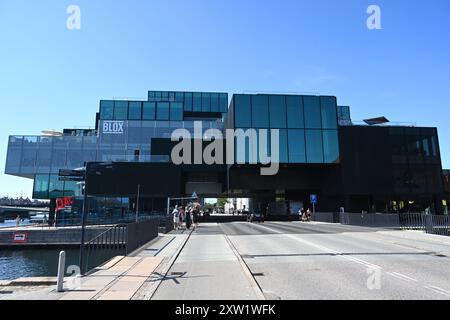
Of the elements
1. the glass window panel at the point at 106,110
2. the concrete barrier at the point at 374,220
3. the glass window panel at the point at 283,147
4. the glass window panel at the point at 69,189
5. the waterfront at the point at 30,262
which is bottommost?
the waterfront at the point at 30,262

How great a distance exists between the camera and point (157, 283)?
894 centimetres

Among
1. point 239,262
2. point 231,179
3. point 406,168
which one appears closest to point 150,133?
point 231,179

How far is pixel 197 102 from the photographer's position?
75.6 m

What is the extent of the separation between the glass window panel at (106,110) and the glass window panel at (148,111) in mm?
5025

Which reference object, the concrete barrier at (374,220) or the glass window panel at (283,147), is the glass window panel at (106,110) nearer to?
the glass window panel at (283,147)

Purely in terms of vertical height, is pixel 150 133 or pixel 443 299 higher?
pixel 150 133

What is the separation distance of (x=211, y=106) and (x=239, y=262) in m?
64.7

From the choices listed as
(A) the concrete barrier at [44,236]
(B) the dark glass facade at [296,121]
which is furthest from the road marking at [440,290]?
(B) the dark glass facade at [296,121]

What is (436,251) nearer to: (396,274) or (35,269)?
(396,274)

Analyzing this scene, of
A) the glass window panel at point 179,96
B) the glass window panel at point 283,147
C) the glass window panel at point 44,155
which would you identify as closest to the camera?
the glass window panel at point 283,147

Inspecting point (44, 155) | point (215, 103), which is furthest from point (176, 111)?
point (44, 155)

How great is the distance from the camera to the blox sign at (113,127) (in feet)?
195

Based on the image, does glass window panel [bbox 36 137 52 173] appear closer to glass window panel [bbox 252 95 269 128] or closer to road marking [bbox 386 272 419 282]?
glass window panel [bbox 252 95 269 128]

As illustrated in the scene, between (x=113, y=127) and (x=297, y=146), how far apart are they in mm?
30202
